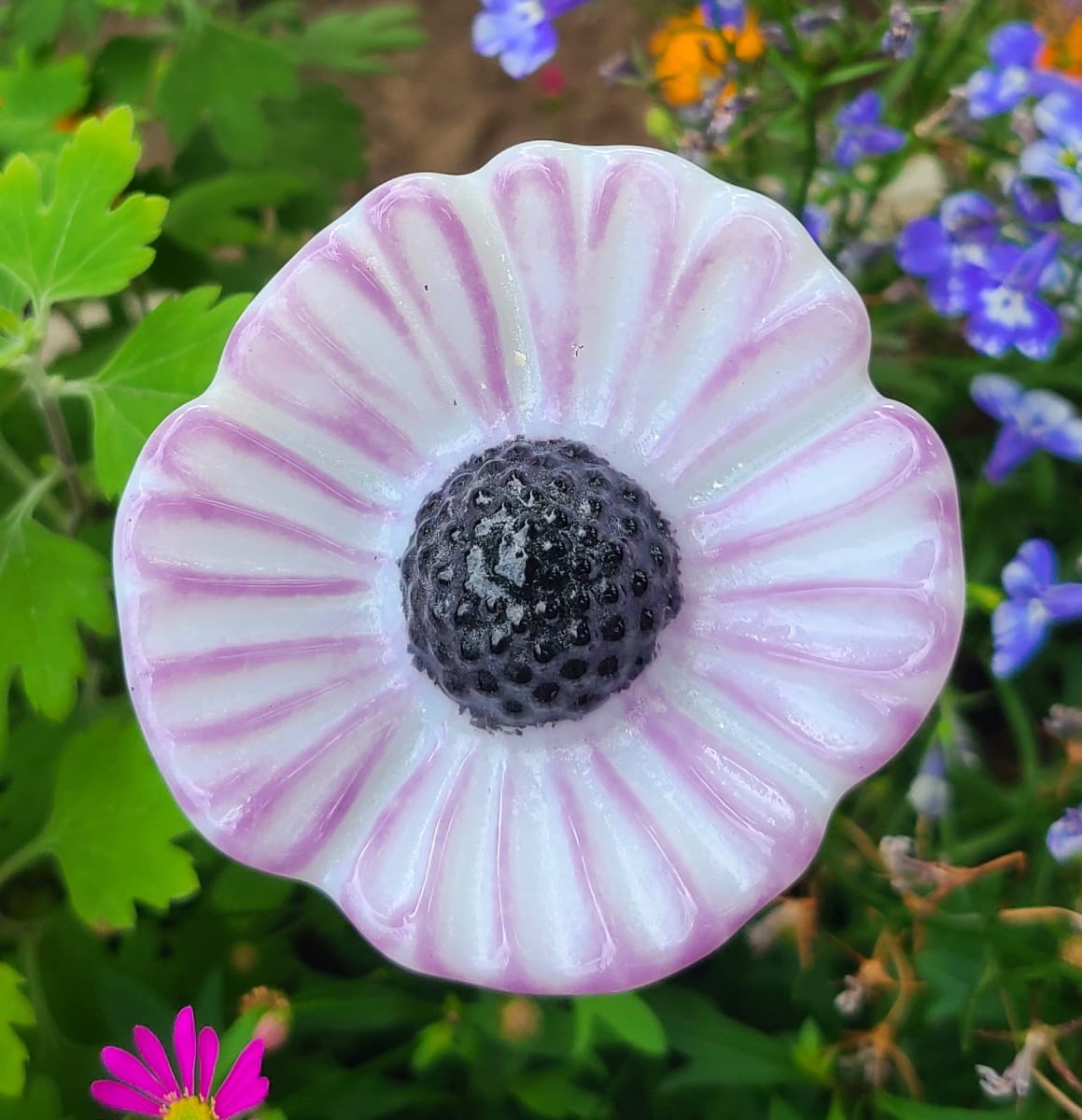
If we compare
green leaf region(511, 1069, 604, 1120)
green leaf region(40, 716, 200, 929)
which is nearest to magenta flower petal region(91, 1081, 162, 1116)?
green leaf region(40, 716, 200, 929)

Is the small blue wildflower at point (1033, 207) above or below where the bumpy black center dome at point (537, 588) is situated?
below

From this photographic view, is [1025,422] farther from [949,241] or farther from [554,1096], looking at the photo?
[554,1096]

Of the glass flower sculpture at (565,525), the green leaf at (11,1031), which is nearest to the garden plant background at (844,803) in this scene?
the green leaf at (11,1031)

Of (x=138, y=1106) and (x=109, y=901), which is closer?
(x=138, y=1106)

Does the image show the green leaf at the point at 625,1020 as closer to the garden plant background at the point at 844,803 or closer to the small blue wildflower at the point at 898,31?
the garden plant background at the point at 844,803

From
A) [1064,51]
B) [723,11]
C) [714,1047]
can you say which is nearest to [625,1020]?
[714,1047]

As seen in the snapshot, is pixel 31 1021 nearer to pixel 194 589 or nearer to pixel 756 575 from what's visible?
pixel 194 589

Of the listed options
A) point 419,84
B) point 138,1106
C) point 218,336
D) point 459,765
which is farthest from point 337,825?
point 419,84
